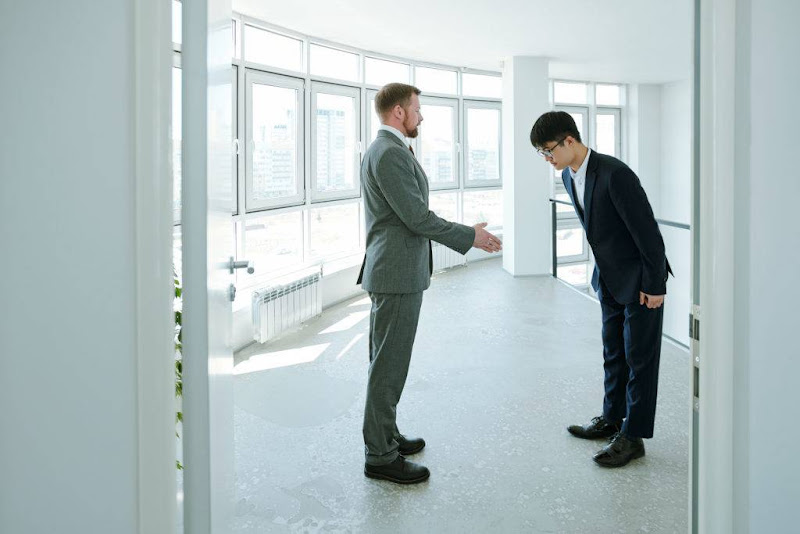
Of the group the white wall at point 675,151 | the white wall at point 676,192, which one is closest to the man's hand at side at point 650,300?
the white wall at point 675,151

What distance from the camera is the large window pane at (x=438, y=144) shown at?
8.25m

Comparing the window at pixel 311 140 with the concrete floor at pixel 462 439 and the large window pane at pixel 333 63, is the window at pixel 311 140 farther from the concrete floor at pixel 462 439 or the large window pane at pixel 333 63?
the concrete floor at pixel 462 439

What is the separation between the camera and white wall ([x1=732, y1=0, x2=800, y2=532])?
1.19 meters

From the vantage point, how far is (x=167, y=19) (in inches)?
41.8

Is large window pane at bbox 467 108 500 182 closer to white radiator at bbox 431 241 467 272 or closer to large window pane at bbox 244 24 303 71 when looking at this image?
white radiator at bbox 431 241 467 272

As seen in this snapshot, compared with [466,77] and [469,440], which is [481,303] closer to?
[469,440]

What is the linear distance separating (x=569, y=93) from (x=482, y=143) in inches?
88.6

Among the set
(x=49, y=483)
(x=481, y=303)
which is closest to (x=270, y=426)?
(x=49, y=483)

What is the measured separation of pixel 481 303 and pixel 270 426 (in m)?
3.28

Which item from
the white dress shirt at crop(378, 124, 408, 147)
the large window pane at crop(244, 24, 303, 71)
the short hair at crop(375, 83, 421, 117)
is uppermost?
the large window pane at crop(244, 24, 303, 71)

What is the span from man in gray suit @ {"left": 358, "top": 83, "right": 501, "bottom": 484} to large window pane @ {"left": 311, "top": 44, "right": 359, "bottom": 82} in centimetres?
398

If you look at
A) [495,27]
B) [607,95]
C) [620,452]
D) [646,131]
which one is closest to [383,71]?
[495,27]

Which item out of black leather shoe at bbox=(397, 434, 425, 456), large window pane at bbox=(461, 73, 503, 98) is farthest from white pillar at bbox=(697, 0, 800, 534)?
large window pane at bbox=(461, 73, 503, 98)

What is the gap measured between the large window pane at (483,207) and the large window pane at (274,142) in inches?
141
